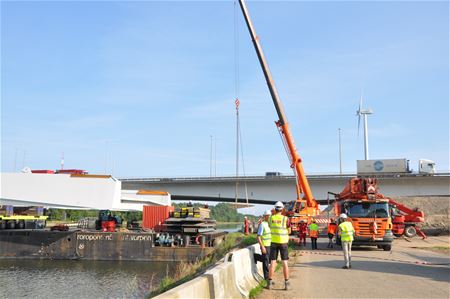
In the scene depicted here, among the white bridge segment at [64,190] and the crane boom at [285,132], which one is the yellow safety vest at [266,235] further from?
the white bridge segment at [64,190]

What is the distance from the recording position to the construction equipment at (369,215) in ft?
65.2

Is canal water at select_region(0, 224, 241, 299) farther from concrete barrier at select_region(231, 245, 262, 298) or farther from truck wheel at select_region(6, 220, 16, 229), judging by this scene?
concrete barrier at select_region(231, 245, 262, 298)

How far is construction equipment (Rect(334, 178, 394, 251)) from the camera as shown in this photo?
1986cm

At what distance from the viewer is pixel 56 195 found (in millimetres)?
40156

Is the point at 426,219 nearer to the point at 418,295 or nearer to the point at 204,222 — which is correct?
the point at 204,222

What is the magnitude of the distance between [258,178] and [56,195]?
26.8 meters

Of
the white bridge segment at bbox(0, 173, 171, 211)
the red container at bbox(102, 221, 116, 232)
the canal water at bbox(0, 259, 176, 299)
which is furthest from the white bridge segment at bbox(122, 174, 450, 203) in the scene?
the canal water at bbox(0, 259, 176, 299)

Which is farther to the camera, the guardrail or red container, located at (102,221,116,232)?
the guardrail

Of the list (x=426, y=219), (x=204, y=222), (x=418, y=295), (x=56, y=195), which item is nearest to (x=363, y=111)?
(x=426, y=219)

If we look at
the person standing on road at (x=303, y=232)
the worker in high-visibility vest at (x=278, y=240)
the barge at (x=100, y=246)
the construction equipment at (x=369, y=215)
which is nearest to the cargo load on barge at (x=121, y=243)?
the barge at (x=100, y=246)

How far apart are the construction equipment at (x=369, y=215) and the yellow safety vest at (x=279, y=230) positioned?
36.7 ft

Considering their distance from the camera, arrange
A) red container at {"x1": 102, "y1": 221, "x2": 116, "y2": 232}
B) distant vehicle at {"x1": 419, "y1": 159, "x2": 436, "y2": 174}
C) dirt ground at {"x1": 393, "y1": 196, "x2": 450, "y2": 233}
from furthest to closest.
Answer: distant vehicle at {"x1": 419, "y1": 159, "x2": 436, "y2": 174}
dirt ground at {"x1": 393, "y1": 196, "x2": 450, "y2": 233}
red container at {"x1": 102, "y1": 221, "x2": 116, "y2": 232}

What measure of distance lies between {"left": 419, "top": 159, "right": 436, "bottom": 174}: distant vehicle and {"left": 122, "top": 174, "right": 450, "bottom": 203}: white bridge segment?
689 millimetres

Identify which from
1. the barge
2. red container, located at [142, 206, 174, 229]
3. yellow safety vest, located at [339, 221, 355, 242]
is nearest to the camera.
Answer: yellow safety vest, located at [339, 221, 355, 242]
